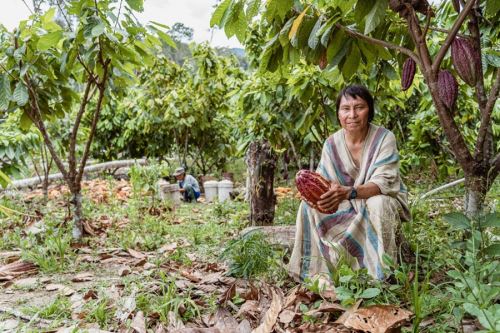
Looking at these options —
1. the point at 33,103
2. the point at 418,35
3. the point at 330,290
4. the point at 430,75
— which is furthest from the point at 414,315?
the point at 33,103

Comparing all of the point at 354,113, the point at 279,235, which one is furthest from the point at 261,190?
the point at 354,113

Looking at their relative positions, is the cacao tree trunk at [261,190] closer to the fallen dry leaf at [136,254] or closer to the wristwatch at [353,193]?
the fallen dry leaf at [136,254]

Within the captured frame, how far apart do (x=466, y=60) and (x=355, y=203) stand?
901mm

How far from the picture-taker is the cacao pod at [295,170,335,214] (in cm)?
217

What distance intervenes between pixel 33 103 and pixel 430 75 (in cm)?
266

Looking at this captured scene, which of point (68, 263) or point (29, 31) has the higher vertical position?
point (29, 31)

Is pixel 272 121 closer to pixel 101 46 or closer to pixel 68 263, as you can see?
pixel 101 46

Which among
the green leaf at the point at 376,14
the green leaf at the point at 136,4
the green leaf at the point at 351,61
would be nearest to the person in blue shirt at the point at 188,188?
the green leaf at the point at 136,4

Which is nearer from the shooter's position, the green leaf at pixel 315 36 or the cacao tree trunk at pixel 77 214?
the green leaf at pixel 315 36

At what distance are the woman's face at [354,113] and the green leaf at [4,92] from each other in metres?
2.01

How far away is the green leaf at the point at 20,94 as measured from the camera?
2.78 m

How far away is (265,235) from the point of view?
2.88 metres

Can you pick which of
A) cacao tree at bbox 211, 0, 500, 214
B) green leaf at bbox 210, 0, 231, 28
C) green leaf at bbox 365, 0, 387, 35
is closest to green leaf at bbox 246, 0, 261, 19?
cacao tree at bbox 211, 0, 500, 214

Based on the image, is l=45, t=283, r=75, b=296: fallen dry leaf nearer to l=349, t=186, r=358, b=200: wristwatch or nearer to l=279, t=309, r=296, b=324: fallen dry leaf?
l=279, t=309, r=296, b=324: fallen dry leaf
